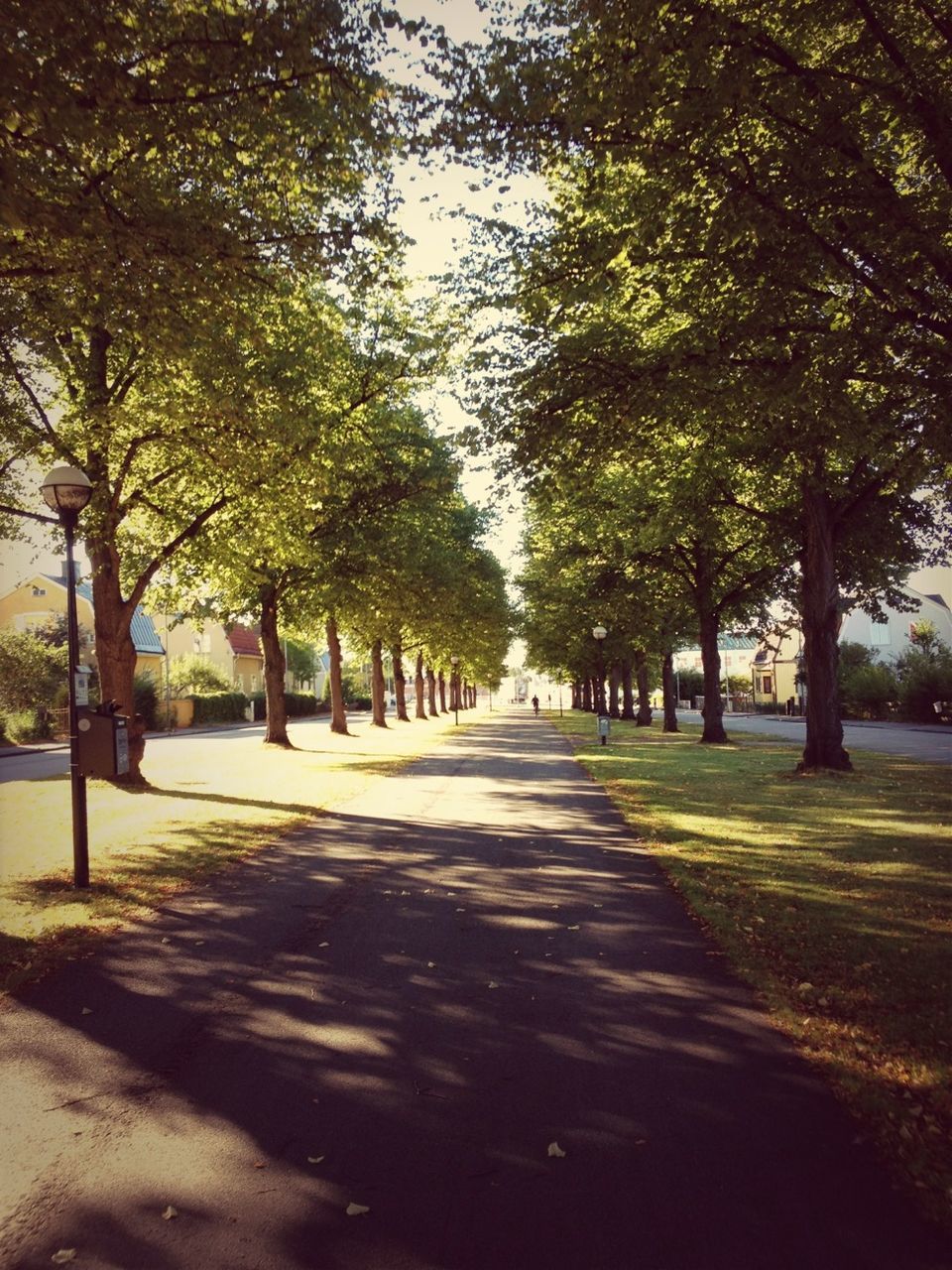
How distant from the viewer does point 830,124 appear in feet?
22.5

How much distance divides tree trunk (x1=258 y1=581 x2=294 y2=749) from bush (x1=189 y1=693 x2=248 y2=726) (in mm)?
26290

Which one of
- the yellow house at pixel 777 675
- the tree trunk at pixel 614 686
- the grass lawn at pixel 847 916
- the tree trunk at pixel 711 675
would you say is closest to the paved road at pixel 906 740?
Answer: the tree trunk at pixel 711 675

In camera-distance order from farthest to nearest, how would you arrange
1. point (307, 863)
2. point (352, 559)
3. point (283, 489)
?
point (352, 559), point (283, 489), point (307, 863)

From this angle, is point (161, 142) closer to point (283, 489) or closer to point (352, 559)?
point (283, 489)

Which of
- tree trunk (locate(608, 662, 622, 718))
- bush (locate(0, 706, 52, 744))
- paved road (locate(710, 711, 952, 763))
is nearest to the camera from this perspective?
paved road (locate(710, 711, 952, 763))

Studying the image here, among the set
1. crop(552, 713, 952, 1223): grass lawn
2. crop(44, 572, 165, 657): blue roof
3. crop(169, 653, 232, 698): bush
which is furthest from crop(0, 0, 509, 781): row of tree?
crop(44, 572, 165, 657): blue roof

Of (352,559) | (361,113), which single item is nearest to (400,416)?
(352,559)

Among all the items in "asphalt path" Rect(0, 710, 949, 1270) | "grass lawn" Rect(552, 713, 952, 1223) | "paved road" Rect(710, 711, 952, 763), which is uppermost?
"asphalt path" Rect(0, 710, 949, 1270)

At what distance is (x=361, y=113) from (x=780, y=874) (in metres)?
7.98

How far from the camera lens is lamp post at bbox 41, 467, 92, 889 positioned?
26.6 ft

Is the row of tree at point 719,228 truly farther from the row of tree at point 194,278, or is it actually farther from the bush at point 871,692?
the bush at point 871,692

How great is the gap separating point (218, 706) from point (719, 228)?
172 feet

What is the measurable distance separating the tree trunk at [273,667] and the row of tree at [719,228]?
17.3 metres

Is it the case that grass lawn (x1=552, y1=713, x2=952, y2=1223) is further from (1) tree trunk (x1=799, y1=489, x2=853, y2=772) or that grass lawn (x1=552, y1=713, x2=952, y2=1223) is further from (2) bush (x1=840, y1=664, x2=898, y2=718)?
(2) bush (x1=840, y1=664, x2=898, y2=718)
